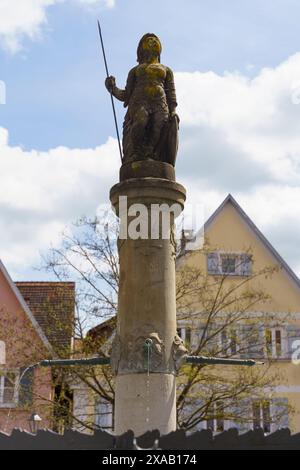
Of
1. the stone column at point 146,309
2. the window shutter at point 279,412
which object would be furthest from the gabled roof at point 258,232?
the stone column at point 146,309

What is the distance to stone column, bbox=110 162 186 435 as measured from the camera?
26.5 feet

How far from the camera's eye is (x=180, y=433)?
6434 millimetres

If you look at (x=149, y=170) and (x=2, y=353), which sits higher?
(x=149, y=170)

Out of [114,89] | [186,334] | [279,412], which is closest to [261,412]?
[279,412]

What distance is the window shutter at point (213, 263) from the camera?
23.5 metres

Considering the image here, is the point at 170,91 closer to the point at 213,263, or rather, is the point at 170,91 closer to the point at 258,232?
the point at 213,263

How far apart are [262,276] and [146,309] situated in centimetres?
1897

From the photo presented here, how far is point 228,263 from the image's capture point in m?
22.9

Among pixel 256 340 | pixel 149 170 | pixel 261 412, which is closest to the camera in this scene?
pixel 149 170

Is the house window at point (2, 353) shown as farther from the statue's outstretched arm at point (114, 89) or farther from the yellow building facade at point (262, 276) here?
the statue's outstretched arm at point (114, 89)

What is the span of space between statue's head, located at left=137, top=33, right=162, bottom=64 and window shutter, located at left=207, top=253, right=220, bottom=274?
1379cm

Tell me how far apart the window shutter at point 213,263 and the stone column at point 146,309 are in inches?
566
